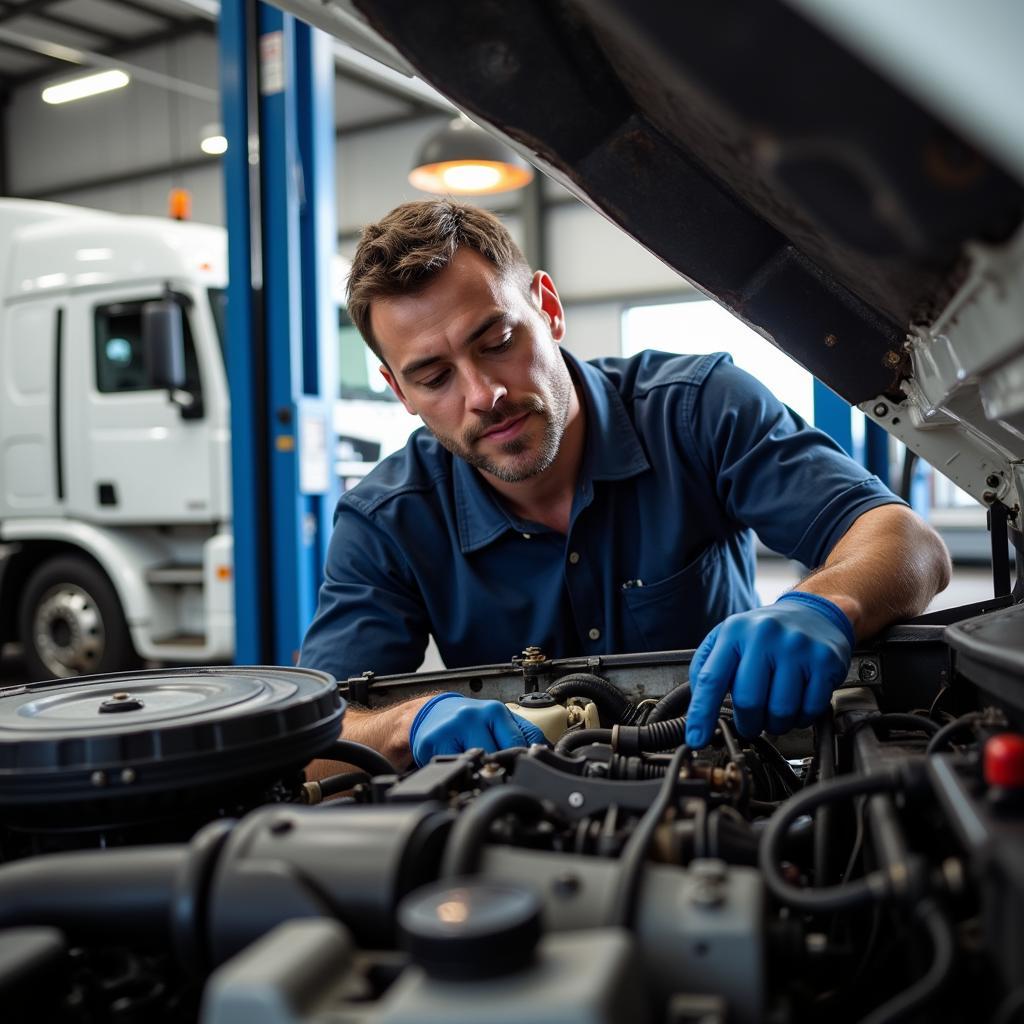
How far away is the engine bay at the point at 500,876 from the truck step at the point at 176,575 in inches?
131

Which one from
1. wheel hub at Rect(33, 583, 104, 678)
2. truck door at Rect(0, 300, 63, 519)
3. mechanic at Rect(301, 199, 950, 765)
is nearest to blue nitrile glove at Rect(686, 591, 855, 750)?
mechanic at Rect(301, 199, 950, 765)

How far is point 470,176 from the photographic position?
4.05m

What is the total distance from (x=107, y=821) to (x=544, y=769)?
0.37m

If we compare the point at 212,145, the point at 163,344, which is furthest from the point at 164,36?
the point at 163,344

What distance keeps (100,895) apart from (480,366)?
44.2 inches

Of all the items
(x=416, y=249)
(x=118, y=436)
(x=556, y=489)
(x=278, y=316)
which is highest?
(x=278, y=316)

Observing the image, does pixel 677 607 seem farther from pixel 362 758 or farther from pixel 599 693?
pixel 362 758

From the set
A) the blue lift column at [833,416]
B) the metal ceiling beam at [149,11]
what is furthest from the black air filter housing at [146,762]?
the metal ceiling beam at [149,11]

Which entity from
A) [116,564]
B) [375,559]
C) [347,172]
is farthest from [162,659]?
[347,172]

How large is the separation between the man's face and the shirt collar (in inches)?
3.6

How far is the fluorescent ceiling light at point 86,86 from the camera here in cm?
948

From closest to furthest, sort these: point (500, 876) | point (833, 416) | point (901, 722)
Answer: point (500, 876) → point (901, 722) → point (833, 416)

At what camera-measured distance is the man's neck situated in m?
1.82

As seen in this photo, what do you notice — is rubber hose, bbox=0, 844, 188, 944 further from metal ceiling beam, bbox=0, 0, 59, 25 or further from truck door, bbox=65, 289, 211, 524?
metal ceiling beam, bbox=0, 0, 59, 25
